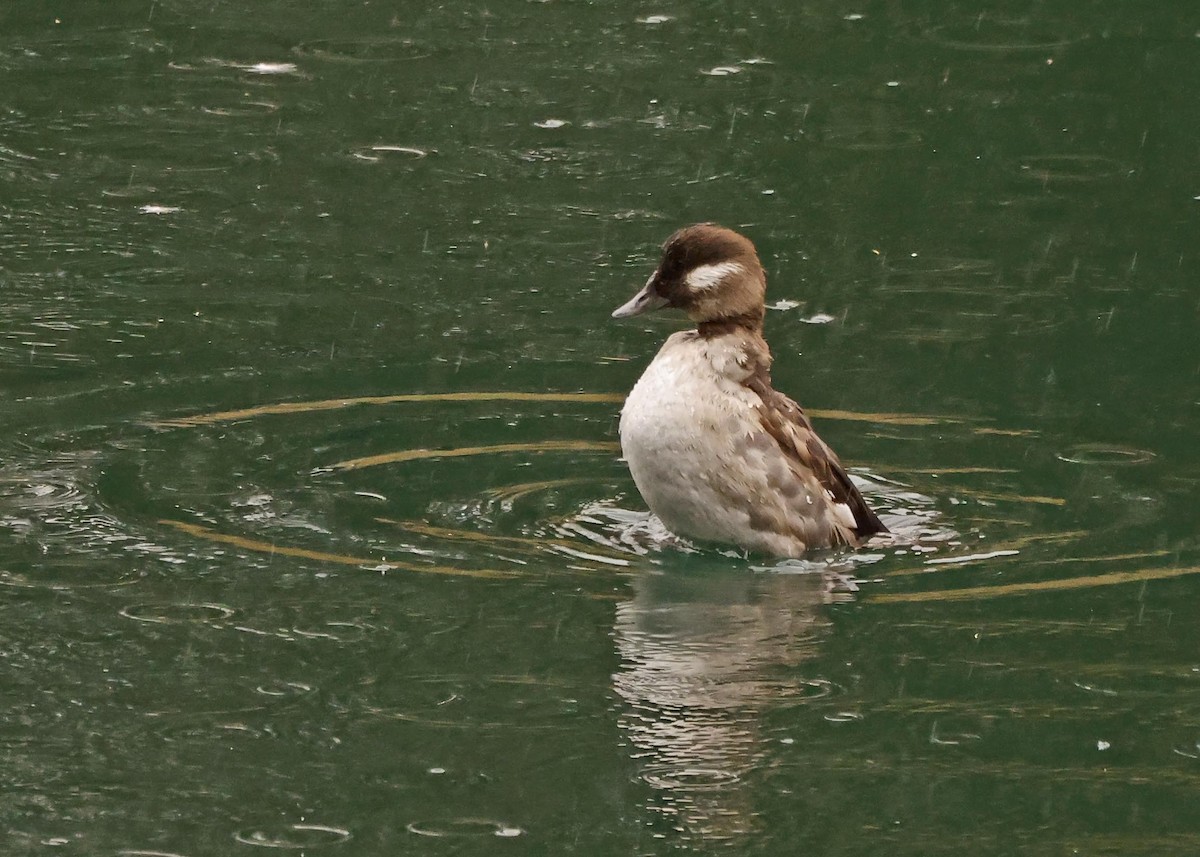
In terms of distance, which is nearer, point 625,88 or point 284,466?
point 284,466

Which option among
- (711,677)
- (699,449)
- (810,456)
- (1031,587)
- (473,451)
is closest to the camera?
(711,677)

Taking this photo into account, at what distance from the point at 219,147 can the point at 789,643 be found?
8010 mm

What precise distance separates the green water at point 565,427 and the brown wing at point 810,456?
209mm

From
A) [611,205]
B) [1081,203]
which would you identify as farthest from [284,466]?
[1081,203]

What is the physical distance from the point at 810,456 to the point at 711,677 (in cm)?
218

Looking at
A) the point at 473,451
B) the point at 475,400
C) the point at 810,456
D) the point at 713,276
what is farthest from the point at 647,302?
the point at 475,400

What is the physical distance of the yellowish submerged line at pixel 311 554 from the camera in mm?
8617

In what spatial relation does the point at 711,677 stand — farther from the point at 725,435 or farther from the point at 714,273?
the point at 714,273

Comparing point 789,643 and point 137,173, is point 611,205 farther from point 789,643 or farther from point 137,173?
point 789,643

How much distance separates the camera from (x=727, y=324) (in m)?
9.43

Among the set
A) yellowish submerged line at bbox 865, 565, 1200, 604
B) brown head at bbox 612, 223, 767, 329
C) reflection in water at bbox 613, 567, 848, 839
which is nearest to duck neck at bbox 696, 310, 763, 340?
brown head at bbox 612, 223, 767, 329

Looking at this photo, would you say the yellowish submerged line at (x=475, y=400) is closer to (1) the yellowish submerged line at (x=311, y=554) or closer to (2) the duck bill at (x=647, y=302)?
(2) the duck bill at (x=647, y=302)

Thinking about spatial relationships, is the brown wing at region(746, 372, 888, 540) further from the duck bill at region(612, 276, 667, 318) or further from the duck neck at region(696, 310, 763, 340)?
the duck bill at region(612, 276, 667, 318)

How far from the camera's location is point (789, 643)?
26.0 ft
